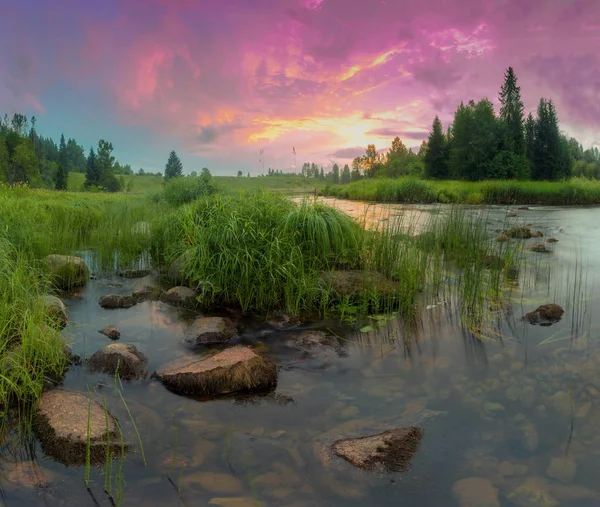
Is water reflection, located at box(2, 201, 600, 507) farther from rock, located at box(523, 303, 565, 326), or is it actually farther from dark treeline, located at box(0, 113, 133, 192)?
dark treeline, located at box(0, 113, 133, 192)

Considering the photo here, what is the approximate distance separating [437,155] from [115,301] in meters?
69.1

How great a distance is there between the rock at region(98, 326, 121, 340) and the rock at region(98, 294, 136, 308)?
4.29ft

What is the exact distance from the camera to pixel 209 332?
612cm

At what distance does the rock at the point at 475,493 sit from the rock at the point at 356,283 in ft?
12.6

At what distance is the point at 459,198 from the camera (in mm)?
32938

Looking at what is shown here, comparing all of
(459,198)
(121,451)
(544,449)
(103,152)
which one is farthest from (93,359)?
(103,152)

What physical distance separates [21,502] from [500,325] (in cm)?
604

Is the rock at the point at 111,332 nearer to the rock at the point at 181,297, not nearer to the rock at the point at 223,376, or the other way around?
the rock at the point at 181,297

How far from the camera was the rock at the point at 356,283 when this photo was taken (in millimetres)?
7262

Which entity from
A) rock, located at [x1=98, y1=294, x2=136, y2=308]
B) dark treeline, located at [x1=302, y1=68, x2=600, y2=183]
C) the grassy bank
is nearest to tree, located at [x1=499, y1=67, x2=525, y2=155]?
dark treeline, located at [x1=302, y1=68, x2=600, y2=183]

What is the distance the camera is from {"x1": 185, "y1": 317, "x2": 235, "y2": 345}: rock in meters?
6.04

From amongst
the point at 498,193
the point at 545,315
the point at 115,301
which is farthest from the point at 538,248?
the point at 498,193

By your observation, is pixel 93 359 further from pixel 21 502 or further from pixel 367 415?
pixel 367 415

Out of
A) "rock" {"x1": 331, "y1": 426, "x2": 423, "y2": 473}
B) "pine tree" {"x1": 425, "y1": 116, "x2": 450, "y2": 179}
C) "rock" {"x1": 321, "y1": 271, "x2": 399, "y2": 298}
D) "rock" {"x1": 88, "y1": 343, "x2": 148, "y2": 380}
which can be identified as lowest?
"rock" {"x1": 331, "y1": 426, "x2": 423, "y2": 473}
